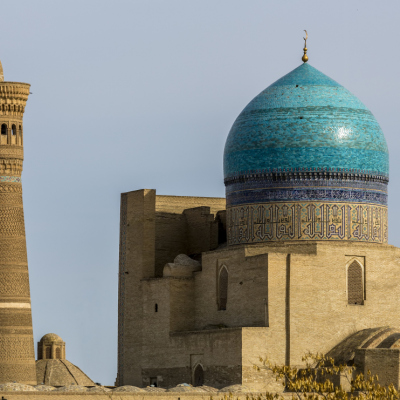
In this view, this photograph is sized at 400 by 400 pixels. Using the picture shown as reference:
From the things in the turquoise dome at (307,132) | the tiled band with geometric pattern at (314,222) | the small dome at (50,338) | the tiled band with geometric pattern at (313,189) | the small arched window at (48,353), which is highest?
the turquoise dome at (307,132)

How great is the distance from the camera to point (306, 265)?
25641mm

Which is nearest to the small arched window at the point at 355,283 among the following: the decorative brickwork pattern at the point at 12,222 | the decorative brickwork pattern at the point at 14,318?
the decorative brickwork pattern at the point at 14,318

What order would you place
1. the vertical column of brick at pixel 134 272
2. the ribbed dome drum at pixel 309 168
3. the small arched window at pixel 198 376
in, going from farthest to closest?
the vertical column of brick at pixel 134 272, the ribbed dome drum at pixel 309 168, the small arched window at pixel 198 376

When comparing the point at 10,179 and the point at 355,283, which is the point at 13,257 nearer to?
the point at 10,179

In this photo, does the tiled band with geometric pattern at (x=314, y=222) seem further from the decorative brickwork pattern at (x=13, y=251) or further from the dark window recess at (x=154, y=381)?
the decorative brickwork pattern at (x=13, y=251)

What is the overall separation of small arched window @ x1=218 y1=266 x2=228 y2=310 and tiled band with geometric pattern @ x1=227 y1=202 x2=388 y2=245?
79 centimetres

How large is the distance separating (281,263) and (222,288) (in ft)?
6.35

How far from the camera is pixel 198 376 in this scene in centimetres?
2631

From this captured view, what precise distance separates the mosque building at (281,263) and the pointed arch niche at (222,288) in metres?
0.02

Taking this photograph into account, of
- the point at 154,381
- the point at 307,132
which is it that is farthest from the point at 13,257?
the point at 307,132

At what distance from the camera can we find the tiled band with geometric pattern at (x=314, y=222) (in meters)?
26.3

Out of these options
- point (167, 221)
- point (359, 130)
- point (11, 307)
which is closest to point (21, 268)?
point (11, 307)

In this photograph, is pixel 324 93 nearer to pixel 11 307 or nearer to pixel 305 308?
pixel 305 308

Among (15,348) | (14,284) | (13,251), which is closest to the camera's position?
(15,348)
